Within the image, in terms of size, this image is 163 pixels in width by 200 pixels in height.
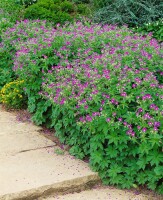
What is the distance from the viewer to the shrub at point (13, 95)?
6102mm

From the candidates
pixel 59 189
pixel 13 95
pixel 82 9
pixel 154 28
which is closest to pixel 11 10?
pixel 82 9

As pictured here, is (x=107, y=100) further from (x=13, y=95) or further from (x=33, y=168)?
(x=13, y=95)

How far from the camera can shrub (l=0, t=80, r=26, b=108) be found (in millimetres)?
6102

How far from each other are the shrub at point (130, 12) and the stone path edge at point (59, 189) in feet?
14.3

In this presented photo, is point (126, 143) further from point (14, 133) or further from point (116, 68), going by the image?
point (14, 133)

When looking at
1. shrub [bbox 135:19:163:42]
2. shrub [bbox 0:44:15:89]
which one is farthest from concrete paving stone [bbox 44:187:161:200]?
shrub [bbox 135:19:163:42]

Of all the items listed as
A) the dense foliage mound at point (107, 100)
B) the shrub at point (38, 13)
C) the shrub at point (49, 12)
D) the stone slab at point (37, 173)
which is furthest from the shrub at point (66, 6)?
the stone slab at point (37, 173)

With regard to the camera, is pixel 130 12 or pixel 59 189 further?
pixel 130 12

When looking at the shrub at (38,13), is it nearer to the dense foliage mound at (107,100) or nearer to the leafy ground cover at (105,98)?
the leafy ground cover at (105,98)

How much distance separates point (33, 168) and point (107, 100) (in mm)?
981

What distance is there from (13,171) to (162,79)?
1.89 meters

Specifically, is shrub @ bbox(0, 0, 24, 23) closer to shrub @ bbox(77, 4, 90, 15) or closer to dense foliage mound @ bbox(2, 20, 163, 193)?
shrub @ bbox(77, 4, 90, 15)

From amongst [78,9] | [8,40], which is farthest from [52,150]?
[78,9]

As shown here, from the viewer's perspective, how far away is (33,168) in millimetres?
4230
